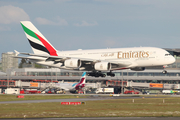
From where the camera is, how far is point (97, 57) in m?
65.3

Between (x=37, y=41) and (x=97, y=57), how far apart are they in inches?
660

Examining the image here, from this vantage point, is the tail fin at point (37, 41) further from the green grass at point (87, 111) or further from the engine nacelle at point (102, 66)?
the green grass at point (87, 111)

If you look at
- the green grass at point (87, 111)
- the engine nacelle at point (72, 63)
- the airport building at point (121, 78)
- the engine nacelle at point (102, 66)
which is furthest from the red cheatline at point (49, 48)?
the airport building at point (121, 78)

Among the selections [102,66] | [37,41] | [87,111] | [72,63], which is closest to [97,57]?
[102,66]

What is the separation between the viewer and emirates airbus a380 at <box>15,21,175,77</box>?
59237mm

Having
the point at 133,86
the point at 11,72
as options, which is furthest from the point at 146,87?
the point at 11,72

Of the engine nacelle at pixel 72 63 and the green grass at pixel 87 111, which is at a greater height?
the engine nacelle at pixel 72 63

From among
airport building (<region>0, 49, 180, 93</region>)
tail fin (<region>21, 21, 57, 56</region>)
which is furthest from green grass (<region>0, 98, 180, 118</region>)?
airport building (<region>0, 49, 180, 93</region>)

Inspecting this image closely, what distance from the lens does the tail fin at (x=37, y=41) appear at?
70.9 metres

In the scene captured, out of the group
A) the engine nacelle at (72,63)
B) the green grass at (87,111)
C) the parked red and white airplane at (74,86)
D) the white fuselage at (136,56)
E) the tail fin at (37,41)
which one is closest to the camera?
the green grass at (87,111)

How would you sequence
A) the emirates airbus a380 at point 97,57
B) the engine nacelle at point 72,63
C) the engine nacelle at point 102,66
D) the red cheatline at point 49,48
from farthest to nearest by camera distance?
1. the red cheatline at point 49,48
2. the engine nacelle at point 72,63
3. the engine nacelle at point 102,66
4. the emirates airbus a380 at point 97,57

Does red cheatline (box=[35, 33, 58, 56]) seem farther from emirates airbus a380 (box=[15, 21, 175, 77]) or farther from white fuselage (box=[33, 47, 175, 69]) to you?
white fuselage (box=[33, 47, 175, 69])

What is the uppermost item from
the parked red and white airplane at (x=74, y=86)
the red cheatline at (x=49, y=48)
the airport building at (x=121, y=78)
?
the red cheatline at (x=49, y=48)

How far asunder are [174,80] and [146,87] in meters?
23.3
